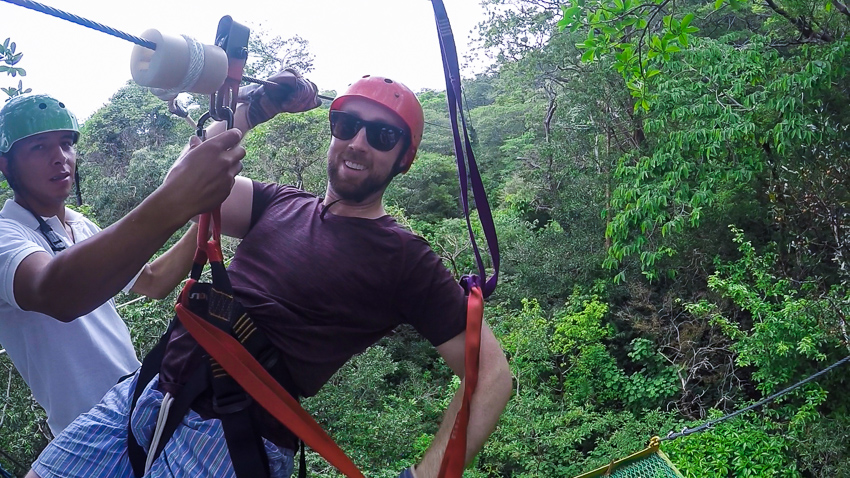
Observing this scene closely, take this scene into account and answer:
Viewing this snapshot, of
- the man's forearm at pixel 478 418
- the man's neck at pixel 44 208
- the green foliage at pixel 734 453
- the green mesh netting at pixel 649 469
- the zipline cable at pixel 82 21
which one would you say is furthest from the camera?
the green foliage at pixel 734 453

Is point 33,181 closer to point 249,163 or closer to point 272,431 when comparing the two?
point 272,431

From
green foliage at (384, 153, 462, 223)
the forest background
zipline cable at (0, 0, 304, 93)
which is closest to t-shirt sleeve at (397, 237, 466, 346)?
zipline cable at (0, 0, 304, 93)

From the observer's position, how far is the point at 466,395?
40.6 inches

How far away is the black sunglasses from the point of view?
1148 mm

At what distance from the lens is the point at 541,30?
826cm

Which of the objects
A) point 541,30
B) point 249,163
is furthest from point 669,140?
point 249,163

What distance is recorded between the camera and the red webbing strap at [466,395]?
1009 millimetres

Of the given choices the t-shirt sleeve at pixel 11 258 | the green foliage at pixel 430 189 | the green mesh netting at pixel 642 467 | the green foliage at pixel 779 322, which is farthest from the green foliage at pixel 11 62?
the green foliage at pixel 430 189

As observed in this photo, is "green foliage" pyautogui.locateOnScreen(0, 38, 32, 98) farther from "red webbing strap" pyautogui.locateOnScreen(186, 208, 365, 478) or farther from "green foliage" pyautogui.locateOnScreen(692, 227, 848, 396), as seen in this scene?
"green foliage" pyautogui.locateOnScreen(692, 227, 848, 396)

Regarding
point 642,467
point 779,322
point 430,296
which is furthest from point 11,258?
point 779,322

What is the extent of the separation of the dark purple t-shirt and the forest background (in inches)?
58.8

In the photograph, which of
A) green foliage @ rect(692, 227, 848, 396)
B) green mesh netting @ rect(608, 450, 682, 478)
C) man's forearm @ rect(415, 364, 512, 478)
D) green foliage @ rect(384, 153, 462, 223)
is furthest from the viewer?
green foliage @ rect(384, 153, 462, 223)

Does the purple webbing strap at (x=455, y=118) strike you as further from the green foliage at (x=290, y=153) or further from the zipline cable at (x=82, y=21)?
the green foliage at (x=290, y=153)

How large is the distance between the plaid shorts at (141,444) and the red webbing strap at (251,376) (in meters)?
0.10
